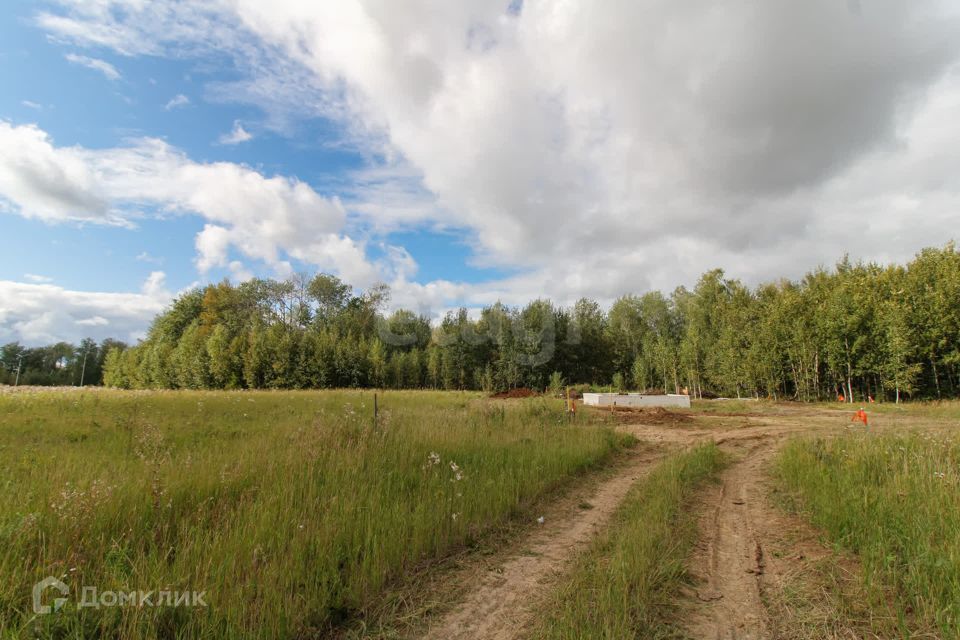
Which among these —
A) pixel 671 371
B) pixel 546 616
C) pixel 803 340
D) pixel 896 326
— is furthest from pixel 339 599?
pixel 671 371

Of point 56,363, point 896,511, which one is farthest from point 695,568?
point 56,363

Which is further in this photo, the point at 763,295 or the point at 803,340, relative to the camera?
the point at 763,295

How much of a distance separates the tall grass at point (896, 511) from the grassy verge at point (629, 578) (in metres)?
1.56

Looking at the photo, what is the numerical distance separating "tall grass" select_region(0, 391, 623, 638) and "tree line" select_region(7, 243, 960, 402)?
32.5 metres

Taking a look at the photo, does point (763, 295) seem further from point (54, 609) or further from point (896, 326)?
point (54, 609)

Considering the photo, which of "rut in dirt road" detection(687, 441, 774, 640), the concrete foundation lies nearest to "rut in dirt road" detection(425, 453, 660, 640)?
"rut in dirt road" detection(687, 441, 774, 640)

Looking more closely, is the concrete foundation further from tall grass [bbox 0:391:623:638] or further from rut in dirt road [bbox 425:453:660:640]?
rut in dirt road [bbox 425:453:660:640]

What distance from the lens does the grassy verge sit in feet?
9.53

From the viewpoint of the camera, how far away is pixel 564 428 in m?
11.7

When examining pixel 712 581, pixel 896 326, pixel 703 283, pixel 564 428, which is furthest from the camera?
pixel 703 283

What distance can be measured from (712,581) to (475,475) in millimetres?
3486

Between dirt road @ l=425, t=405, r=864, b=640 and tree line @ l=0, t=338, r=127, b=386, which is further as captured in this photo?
tree line @ l=0, t=338, r=127, b=386

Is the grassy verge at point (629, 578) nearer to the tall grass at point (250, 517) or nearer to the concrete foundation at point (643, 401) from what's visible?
the tall grass at point (250, 517)

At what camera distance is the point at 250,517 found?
400cm
